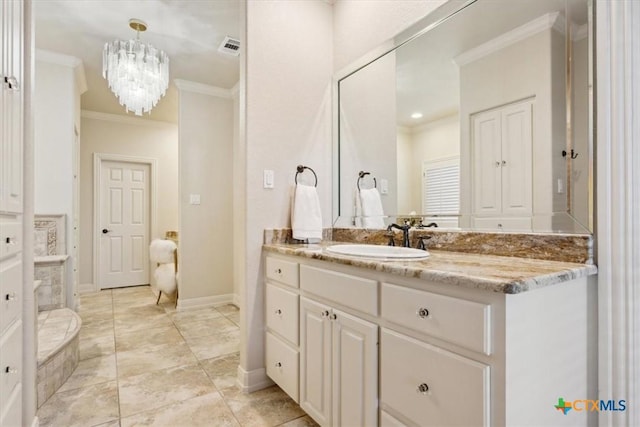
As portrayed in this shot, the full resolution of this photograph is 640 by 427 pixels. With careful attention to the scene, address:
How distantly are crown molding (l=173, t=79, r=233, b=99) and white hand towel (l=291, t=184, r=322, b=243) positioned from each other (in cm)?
257

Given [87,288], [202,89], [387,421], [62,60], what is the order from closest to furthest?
[387,421], [62,60], [202,89], [87,288]

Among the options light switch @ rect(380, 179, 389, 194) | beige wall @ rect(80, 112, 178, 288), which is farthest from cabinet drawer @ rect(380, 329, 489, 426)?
beige wall @ rect(80, 112, 178, 288)

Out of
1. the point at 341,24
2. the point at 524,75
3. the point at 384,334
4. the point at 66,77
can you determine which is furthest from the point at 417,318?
the point at 66,77

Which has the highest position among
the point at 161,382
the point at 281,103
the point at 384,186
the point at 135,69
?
the point at 135,69

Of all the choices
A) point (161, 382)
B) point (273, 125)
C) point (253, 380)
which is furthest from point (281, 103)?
point (161, 382)

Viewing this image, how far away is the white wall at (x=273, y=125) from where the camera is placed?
2.01 meters

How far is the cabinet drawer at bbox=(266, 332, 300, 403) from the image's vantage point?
1685mm

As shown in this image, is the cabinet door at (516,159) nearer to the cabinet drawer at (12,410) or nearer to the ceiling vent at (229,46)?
the cabinet drawer at (12,410)

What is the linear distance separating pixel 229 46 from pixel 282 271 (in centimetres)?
233

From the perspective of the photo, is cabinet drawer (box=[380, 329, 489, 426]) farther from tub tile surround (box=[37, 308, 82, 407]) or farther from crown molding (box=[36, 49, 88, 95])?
crown molding (box=[36, 49, 88, 95])

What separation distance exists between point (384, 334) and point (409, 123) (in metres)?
1.20

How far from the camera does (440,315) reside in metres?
0.97

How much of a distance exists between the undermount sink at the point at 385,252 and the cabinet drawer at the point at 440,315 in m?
0.20

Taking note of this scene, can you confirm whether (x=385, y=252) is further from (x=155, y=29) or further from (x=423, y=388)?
(x=155, y=29)
